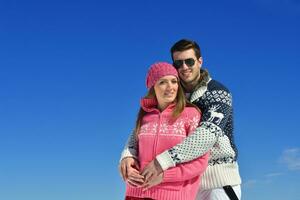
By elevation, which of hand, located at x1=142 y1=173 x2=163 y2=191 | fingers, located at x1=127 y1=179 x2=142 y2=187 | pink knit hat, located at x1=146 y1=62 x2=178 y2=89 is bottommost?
hand, located at x1=142 y1=173 x2=163 y2=191

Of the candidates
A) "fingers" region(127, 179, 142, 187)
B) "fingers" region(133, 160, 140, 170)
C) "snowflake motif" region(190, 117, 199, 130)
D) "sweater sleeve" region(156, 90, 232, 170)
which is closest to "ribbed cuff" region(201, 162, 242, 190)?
"sweater sleeve" region(156, 90, 232, 170)

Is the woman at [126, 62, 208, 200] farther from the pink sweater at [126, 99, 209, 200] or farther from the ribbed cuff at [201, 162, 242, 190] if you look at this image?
the ribbed cuff at [201, 162, 242, 190]

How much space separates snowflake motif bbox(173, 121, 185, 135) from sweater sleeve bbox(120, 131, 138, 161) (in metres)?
0.69

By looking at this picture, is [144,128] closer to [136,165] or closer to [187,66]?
[136,165]

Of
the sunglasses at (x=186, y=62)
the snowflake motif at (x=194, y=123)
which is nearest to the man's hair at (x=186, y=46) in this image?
the sunglasses at (x=186, y=62)

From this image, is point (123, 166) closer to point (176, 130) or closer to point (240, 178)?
point (176, 130)

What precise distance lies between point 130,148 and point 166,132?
67 cm

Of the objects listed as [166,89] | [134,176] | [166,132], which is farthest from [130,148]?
[166,89]

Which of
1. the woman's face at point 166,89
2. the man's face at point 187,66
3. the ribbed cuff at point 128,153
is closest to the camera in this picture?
the woman's face at point 166,89

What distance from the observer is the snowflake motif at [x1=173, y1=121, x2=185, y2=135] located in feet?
18.5

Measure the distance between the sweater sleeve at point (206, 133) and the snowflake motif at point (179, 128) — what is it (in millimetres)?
166

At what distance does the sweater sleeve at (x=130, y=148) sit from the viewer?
604 cm

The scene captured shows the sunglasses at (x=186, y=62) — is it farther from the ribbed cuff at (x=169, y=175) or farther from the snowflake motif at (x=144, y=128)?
the ribbed cuff at (x=169, y=175)

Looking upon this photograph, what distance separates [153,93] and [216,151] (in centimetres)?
108
